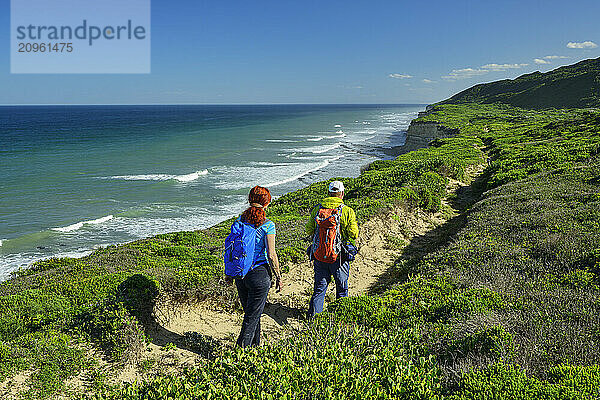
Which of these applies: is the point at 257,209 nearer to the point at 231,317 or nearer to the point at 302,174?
the point at 231,317

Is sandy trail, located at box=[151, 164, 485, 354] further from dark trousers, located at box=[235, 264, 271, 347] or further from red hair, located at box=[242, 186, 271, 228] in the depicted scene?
red hair, located at box=[242, 186, 271, 228]

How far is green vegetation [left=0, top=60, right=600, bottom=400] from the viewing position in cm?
382

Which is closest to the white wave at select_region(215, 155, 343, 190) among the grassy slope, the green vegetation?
the green vegetation

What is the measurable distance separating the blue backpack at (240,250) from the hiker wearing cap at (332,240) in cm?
144

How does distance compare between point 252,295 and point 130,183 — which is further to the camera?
point 130,183

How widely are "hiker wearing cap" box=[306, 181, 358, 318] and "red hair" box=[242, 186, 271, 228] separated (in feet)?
4.25

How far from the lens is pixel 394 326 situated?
5.31m

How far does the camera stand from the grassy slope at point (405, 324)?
383cm

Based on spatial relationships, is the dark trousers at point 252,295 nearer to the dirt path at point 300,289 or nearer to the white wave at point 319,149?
the dirt path at point 300,289

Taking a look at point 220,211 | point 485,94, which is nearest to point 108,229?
point 220,211

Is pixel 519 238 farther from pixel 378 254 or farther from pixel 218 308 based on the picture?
pixel 218 308

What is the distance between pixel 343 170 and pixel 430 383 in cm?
3791

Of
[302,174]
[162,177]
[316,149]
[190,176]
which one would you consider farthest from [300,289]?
[316,149]

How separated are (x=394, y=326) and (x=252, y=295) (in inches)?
79.0
